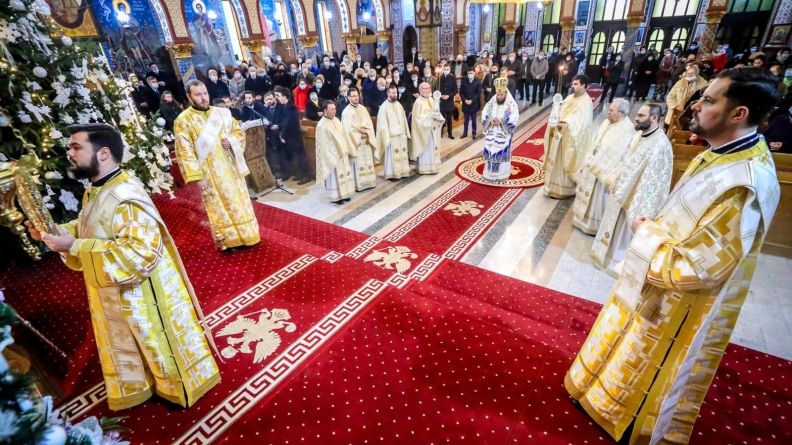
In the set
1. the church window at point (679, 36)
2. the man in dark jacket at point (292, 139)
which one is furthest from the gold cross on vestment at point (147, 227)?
the church window at point (679, 36)

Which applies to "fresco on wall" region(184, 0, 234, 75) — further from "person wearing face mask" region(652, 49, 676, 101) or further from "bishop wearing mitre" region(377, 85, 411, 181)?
"person wearing face mask" region(652, 49, 676, 101)

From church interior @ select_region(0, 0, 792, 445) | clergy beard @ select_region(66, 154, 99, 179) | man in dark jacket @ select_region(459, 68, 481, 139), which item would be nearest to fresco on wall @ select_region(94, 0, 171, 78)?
church interior @ select_region(0, 0, 792, 445)

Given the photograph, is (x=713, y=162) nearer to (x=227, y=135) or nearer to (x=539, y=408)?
(x=539, y=408)

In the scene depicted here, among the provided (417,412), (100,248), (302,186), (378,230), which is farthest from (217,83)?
(417,412)

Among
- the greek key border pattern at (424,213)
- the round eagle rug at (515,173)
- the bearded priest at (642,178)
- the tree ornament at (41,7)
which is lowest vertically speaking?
the round eagle rug at (515,173)

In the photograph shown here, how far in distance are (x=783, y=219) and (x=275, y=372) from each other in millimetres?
5166

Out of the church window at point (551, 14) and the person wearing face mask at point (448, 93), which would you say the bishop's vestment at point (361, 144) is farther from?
the church window at point (551, 14)

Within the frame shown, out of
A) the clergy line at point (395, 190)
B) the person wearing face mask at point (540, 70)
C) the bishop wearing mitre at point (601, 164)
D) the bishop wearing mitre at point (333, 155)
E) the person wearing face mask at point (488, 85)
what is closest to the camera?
the bishop wearing mitre at point (601, 164)

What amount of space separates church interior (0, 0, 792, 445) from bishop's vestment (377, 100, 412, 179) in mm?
41

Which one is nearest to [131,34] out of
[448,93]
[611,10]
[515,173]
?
[448,93]

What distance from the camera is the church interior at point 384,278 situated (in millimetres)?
1694

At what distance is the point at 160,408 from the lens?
2.25 m

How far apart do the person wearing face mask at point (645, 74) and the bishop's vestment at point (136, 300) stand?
14.5 metres

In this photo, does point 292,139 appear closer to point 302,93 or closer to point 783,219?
point 302,93
